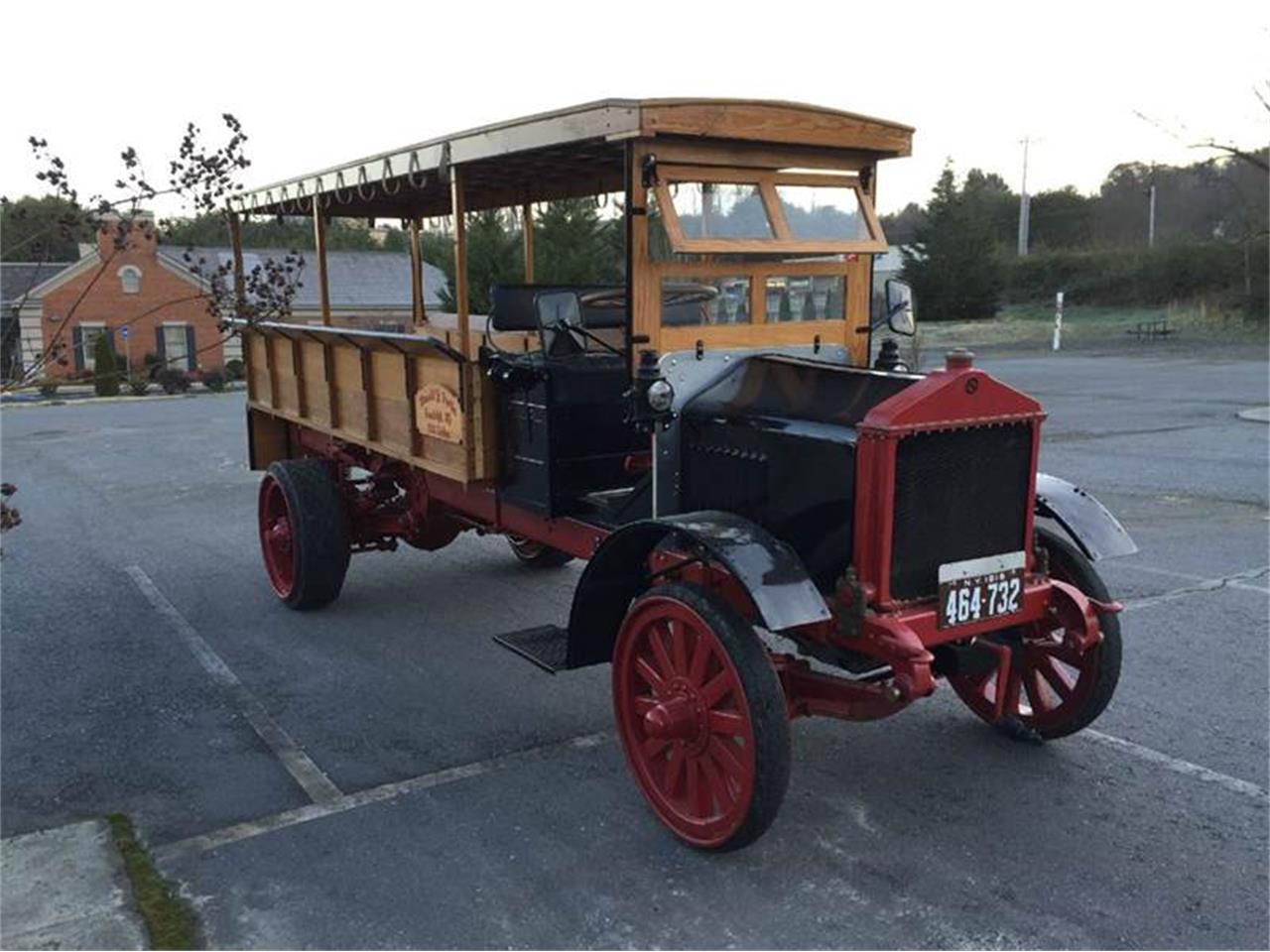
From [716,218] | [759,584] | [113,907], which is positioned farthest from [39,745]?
[716,218]

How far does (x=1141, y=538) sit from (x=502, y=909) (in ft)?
19.8

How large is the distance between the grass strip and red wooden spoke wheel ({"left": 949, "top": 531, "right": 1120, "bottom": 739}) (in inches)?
104

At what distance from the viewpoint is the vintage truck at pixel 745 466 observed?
10.8 feet

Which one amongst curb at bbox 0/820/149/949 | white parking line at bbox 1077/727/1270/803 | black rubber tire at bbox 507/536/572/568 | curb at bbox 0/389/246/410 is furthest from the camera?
curb at bbox 0/389/246/410

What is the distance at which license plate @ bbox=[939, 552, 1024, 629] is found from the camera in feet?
11.1

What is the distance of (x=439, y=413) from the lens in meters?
4.90

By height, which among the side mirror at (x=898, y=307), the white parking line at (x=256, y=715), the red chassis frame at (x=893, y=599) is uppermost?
the side mirror at (x=898, y=307)

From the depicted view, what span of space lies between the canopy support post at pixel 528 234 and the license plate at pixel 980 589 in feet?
12.7

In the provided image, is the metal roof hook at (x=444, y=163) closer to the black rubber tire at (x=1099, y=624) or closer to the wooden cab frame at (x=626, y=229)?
the wooden cab frame at (x=626, y=229)

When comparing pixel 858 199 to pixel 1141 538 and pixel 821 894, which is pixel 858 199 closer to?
pixel 821 894

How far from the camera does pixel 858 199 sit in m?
4.31

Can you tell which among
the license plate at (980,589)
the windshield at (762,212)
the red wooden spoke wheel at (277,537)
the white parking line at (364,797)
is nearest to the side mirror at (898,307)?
the windshield at (762,212)

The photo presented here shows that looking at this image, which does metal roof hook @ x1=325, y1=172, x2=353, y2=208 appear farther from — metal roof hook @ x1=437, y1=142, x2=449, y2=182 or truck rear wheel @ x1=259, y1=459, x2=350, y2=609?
truck rear wheel @ x1=259, y1=459, x2=350, y2=609

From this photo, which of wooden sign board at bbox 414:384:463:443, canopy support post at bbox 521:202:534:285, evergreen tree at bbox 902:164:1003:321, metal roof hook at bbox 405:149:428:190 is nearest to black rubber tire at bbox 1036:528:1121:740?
wooden sign board at bbox 414:384:463:443
